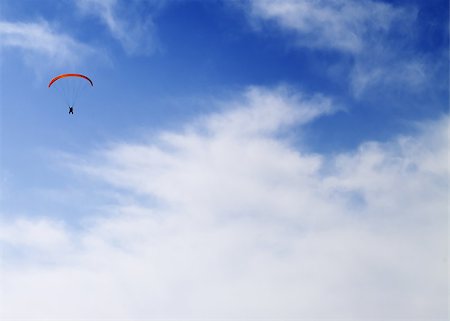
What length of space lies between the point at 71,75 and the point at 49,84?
12.6 feet

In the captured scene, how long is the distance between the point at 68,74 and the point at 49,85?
11.8 feet

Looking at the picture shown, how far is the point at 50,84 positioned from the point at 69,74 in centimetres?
350

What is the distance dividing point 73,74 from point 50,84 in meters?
4.09

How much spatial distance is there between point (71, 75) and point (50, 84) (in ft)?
12.2

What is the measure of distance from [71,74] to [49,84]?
3.93 metres

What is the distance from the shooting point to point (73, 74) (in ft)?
656

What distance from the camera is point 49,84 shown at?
19962 centimetres

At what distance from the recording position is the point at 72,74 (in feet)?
656

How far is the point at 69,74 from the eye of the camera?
→ 200m

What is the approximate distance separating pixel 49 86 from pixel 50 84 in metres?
1.31

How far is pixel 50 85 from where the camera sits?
200 m

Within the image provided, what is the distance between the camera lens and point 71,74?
19975 centimetres

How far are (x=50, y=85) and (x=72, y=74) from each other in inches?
157

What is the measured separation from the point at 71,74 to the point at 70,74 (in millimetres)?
163
